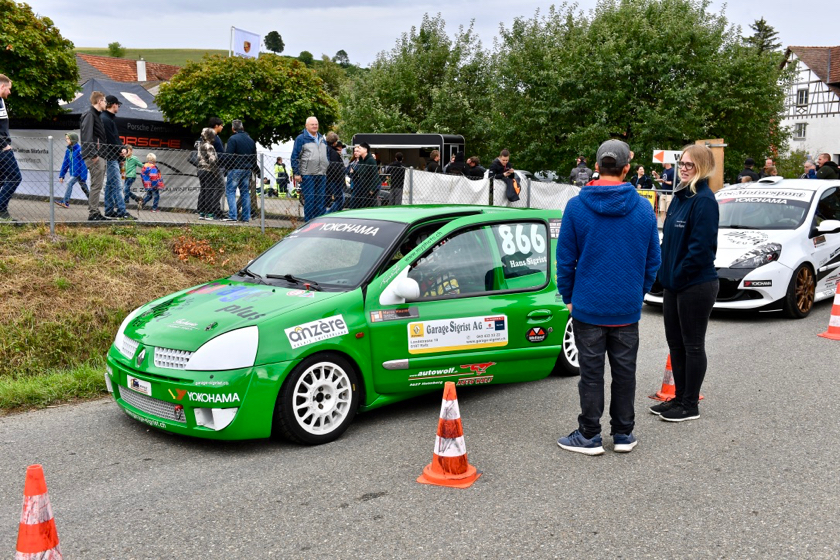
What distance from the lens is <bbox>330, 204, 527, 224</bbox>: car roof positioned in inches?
240

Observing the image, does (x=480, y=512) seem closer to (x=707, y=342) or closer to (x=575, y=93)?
(x=707, y=342)

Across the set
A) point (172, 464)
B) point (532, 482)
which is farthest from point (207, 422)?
point (532, 482)

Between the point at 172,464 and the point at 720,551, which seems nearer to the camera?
the point at 720,551

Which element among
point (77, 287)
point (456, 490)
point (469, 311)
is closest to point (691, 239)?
point (469, 311)

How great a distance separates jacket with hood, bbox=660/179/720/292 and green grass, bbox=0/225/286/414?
14.9 feet

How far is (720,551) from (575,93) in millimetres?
26761

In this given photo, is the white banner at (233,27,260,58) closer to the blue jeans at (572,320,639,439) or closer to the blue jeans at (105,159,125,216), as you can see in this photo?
the blue jeans at (105,159,125,216)

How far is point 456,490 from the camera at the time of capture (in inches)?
173

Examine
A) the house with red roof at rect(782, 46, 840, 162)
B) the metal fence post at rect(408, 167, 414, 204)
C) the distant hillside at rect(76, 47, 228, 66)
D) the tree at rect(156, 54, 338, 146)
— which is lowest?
the metal fence post at rect(408, 167, 414, 204)

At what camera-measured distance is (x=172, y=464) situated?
475cm

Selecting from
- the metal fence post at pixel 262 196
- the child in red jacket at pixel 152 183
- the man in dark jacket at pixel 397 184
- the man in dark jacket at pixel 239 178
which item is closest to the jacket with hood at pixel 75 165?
the child in red jacket at pixel 152 183

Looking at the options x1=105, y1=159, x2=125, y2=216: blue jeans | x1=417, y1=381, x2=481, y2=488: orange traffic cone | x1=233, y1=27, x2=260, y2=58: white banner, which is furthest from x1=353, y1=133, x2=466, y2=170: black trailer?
x1=417, y1=381, x2=481, y2=488: orange traffic cone

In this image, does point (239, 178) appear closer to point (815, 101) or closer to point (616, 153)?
point (616, 153)

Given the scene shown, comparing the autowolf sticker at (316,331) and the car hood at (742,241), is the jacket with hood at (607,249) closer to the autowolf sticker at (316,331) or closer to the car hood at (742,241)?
the autowolf sticker at (316,331)
